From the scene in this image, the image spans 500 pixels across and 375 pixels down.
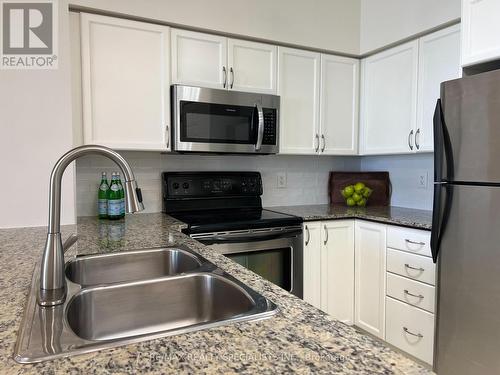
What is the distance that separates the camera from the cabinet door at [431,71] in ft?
7.45

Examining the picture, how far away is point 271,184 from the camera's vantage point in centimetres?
301

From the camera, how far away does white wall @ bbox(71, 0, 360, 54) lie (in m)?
2.19

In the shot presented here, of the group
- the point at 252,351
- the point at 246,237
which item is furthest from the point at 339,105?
the point at 252,351

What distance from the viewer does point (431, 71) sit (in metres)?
2.40

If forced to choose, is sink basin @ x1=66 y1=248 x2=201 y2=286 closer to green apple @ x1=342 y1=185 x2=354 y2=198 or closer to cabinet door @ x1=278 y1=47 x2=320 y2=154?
cabinet door @ x1=278 y1=47 x2=320 y2=154

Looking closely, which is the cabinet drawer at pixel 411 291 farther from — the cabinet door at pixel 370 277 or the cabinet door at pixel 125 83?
the cabinet door at pixel 125 83

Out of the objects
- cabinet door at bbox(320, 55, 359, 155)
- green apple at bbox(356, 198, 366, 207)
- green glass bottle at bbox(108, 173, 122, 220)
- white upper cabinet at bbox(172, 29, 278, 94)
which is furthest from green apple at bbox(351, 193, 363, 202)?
green glass bottle at bbox(108, 173, 122, 220)

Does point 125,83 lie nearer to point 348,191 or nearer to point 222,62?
point 222,62

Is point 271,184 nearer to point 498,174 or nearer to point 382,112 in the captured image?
point 382,112

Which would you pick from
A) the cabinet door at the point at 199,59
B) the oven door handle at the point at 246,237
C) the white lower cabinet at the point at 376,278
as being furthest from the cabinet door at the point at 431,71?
the cabinet door at the point at 199,59

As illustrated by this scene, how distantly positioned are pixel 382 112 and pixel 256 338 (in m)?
2.50

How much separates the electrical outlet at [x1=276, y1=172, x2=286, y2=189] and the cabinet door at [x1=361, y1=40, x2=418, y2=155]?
0.68 meters

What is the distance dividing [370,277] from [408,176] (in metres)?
0.96

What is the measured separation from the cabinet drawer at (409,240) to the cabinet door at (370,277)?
0.06 meters
